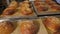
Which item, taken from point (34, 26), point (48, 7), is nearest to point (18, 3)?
point (48, 7)

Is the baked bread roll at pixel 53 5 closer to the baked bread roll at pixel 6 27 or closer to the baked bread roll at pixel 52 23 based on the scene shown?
the baked bread roll at pixel 52 23

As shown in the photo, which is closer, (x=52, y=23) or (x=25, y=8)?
(x=52, y=23)

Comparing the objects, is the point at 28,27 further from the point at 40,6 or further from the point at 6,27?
the point at 40,6

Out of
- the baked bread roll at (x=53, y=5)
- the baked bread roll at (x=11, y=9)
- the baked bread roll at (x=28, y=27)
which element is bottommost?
the baked bread roll at (x=28, y=27)

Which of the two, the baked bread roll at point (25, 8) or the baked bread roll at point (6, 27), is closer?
the baked bread roll at point (6, 27)

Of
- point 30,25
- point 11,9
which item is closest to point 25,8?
point 11,9

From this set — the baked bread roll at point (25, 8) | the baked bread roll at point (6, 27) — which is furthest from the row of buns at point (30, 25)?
the baked bread roll at point (25, 8)
